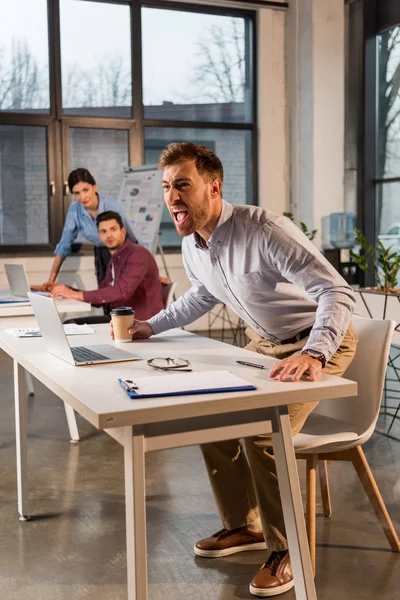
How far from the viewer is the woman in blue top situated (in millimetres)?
5609

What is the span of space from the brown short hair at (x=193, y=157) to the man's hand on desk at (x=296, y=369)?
2.30 feet

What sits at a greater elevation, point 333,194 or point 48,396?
point 333,194

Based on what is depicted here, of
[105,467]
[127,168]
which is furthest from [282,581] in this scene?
[127,168]

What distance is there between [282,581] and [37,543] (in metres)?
0.90

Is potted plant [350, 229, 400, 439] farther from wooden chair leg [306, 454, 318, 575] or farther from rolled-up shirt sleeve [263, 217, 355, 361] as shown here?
rolled-up shirt sleeve [263, 217, 355, 361]

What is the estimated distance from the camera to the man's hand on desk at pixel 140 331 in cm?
241

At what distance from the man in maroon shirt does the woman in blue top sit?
121 cm

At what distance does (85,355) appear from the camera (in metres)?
2.08

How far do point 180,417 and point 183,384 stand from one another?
0.17 meters

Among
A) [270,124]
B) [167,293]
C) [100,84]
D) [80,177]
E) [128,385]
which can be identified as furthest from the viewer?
[270,124]

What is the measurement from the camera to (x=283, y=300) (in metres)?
2.24

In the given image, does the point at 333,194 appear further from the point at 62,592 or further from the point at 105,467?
the point at 62,592

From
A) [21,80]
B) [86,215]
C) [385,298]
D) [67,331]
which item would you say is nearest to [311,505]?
[67,331]

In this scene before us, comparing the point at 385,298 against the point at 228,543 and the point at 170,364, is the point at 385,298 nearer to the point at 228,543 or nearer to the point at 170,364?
the point at 228,543
